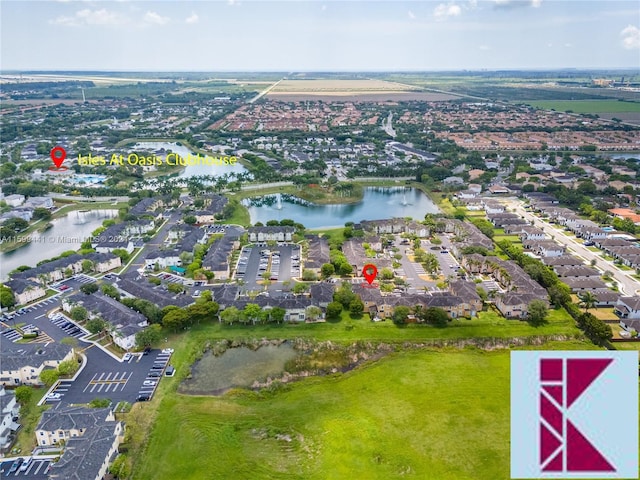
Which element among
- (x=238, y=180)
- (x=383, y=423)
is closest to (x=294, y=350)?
(x=383, y=423)

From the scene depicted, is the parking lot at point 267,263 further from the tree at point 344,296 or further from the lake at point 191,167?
the lake at point 191,167

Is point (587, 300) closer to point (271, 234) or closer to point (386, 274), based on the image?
point (386, 274)

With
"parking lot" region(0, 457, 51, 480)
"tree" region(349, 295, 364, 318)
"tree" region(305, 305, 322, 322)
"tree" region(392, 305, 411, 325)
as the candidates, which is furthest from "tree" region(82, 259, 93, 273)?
"tree" region(392, 305, 411, 325)

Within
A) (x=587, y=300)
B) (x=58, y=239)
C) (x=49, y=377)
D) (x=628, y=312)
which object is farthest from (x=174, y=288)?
(x=628, y=312)

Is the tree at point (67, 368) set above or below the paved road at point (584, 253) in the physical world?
below

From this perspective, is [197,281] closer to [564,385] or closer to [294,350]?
[294,350]

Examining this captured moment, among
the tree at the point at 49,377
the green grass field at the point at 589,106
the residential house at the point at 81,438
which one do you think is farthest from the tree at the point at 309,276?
the green grass field at the point at 589,106

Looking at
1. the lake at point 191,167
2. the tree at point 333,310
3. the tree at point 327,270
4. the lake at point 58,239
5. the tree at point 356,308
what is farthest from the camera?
the lake at point 191,167
